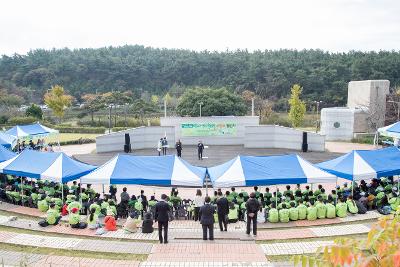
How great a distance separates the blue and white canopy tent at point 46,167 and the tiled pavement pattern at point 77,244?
10.4ft

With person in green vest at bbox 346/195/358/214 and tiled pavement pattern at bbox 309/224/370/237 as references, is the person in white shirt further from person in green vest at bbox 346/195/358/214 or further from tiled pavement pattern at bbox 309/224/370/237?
person in green vest at bbox 346/195/358/214

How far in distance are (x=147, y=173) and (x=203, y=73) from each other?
2762 inches

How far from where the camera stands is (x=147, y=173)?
1473 cm

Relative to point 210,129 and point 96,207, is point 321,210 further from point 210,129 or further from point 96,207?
point 210,129

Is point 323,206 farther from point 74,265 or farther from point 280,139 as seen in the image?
point 280,139

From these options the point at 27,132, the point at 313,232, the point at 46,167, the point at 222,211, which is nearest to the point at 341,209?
the point at 313,232

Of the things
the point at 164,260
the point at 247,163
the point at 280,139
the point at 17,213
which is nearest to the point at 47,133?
the point at 17,213

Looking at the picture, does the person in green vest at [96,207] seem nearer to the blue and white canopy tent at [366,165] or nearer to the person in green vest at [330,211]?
the person in green vest at [330,211]

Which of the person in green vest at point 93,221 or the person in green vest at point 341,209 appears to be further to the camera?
the person in green vest at point 341,209

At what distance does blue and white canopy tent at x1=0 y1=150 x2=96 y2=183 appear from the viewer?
15.2 m

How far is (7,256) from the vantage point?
35.5 ft

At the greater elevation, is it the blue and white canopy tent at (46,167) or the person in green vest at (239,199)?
the blue and white canopy tent at (46,167)

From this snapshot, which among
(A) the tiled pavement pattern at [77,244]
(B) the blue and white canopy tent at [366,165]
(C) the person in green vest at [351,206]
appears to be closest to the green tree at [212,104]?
(B) the blue and white canopy tent at [366,165]

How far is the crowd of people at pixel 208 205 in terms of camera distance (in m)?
12.8
